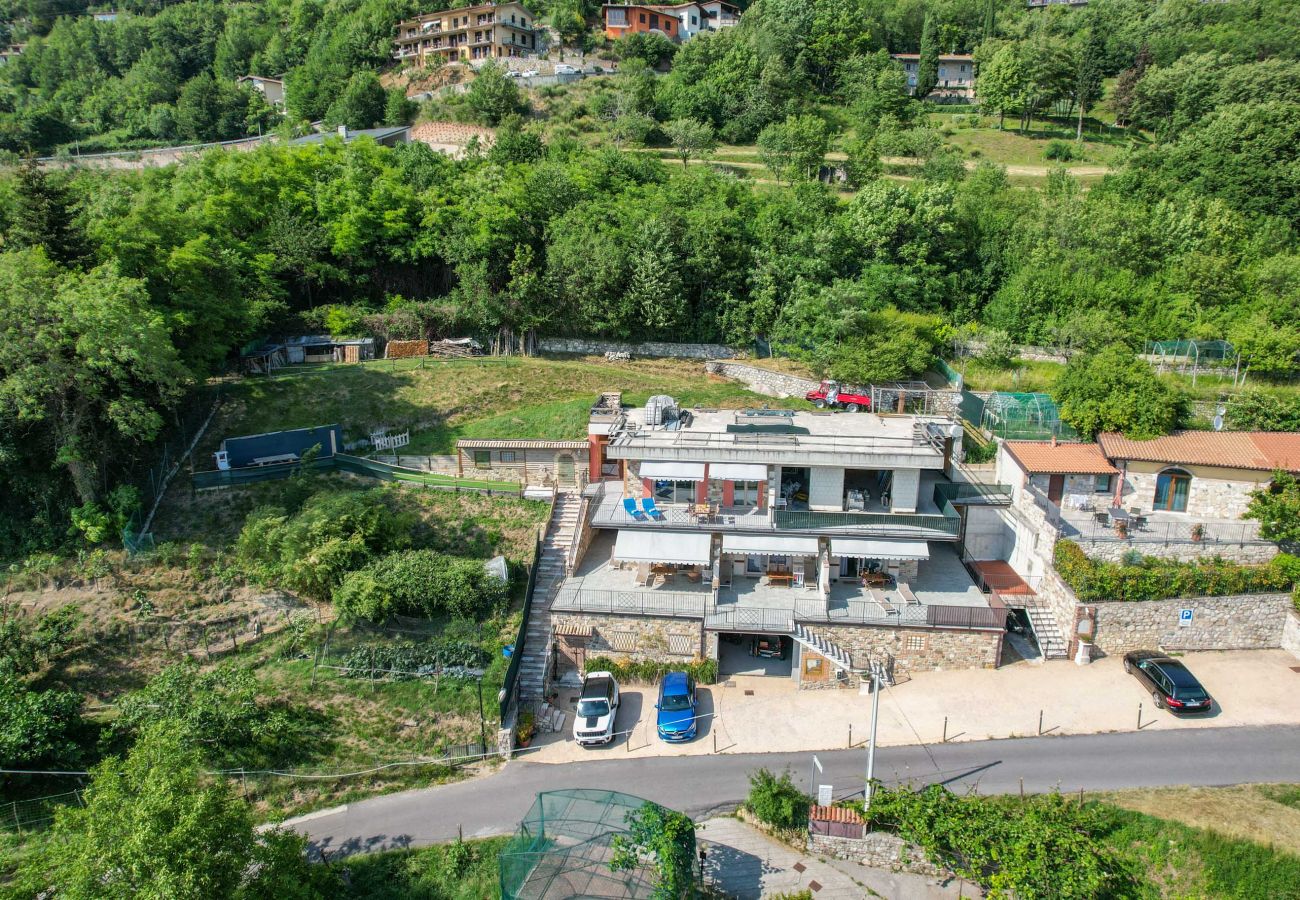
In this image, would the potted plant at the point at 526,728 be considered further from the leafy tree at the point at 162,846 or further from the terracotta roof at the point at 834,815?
the terracotta roof at the point at 834,815

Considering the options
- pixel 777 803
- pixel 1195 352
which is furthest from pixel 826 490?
pixel 1195 352

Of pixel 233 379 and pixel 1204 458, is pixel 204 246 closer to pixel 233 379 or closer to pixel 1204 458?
pixel 233 379

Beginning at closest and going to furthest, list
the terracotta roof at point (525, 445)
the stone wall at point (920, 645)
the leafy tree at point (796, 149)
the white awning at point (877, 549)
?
the stone wall at point (920, 645)
the white awning at point (877, 549)
the terracotta roof at point (525, 445)
the leafy tree at point (796, 149)

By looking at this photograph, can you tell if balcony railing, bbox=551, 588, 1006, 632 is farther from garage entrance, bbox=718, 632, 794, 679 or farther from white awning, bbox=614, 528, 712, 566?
white awning, bbox=614, 528, 712, 566

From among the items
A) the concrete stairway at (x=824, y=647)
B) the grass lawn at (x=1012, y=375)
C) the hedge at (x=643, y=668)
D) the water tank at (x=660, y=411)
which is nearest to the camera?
the concrete stairway at (x=824, y=647)

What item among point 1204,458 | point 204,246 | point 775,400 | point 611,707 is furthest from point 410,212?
point 1204,458

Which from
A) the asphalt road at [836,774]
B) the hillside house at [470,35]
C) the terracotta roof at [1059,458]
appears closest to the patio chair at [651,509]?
the asphalt road at [836,774]
